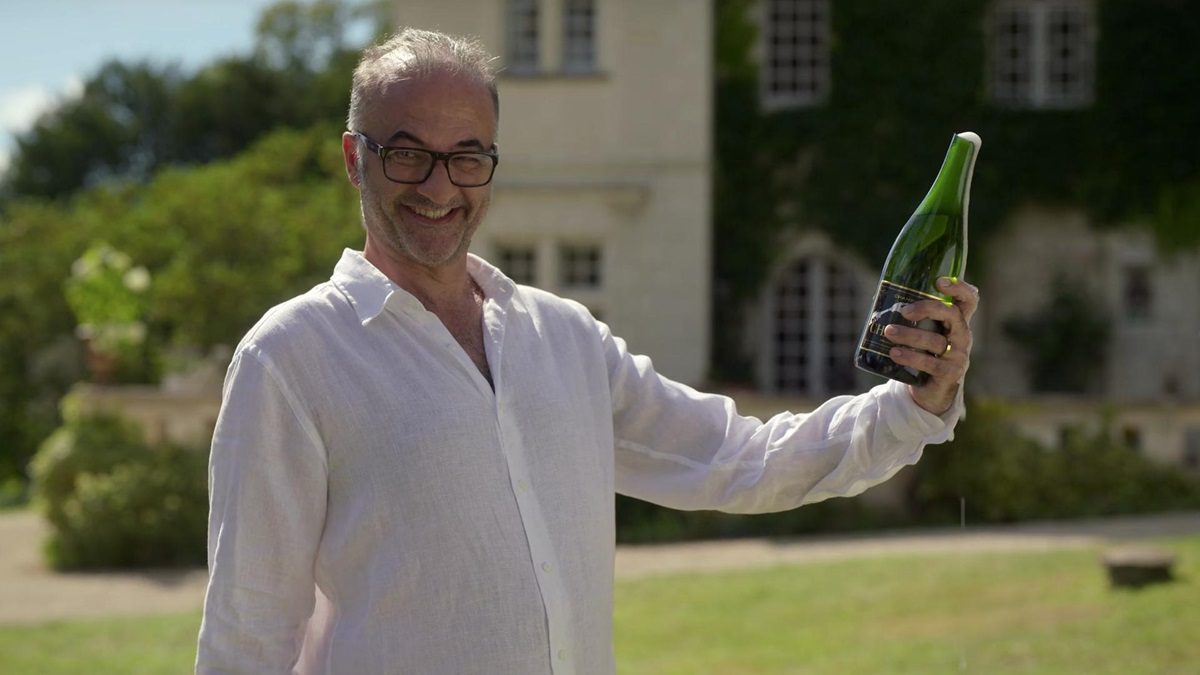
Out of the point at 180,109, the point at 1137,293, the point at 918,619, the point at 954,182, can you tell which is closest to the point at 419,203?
the point at 954,182

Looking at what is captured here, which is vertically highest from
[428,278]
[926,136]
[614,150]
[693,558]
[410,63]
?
[926,136]

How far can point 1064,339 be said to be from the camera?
1742 cm

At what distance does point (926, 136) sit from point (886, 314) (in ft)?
50.0

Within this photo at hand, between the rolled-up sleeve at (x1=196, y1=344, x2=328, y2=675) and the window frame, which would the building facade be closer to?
the window frame

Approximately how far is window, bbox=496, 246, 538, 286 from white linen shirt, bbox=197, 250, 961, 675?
46.0 ft

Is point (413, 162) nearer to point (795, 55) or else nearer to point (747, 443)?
point (747, 443)

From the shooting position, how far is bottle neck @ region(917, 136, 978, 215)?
2977 millimetres

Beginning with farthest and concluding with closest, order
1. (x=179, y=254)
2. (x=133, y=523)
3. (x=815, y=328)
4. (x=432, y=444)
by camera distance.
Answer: (x=179, y=254), (x=815, y=328), (x=133, y=523), (x=432, y=444)

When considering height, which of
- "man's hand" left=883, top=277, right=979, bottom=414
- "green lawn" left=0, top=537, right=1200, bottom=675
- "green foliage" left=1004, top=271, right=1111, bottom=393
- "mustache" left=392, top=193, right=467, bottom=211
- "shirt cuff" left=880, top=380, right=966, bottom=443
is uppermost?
"mustache" left=392, top=193, right=467, bottom=211

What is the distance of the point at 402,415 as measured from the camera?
2525 millimetres

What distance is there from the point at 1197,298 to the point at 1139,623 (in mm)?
10751

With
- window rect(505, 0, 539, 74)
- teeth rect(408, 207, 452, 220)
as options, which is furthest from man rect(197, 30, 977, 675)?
window rect(505, 0, 539, 74)

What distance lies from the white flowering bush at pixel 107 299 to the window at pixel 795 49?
794 centimetres

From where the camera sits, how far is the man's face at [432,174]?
262 centimetres
